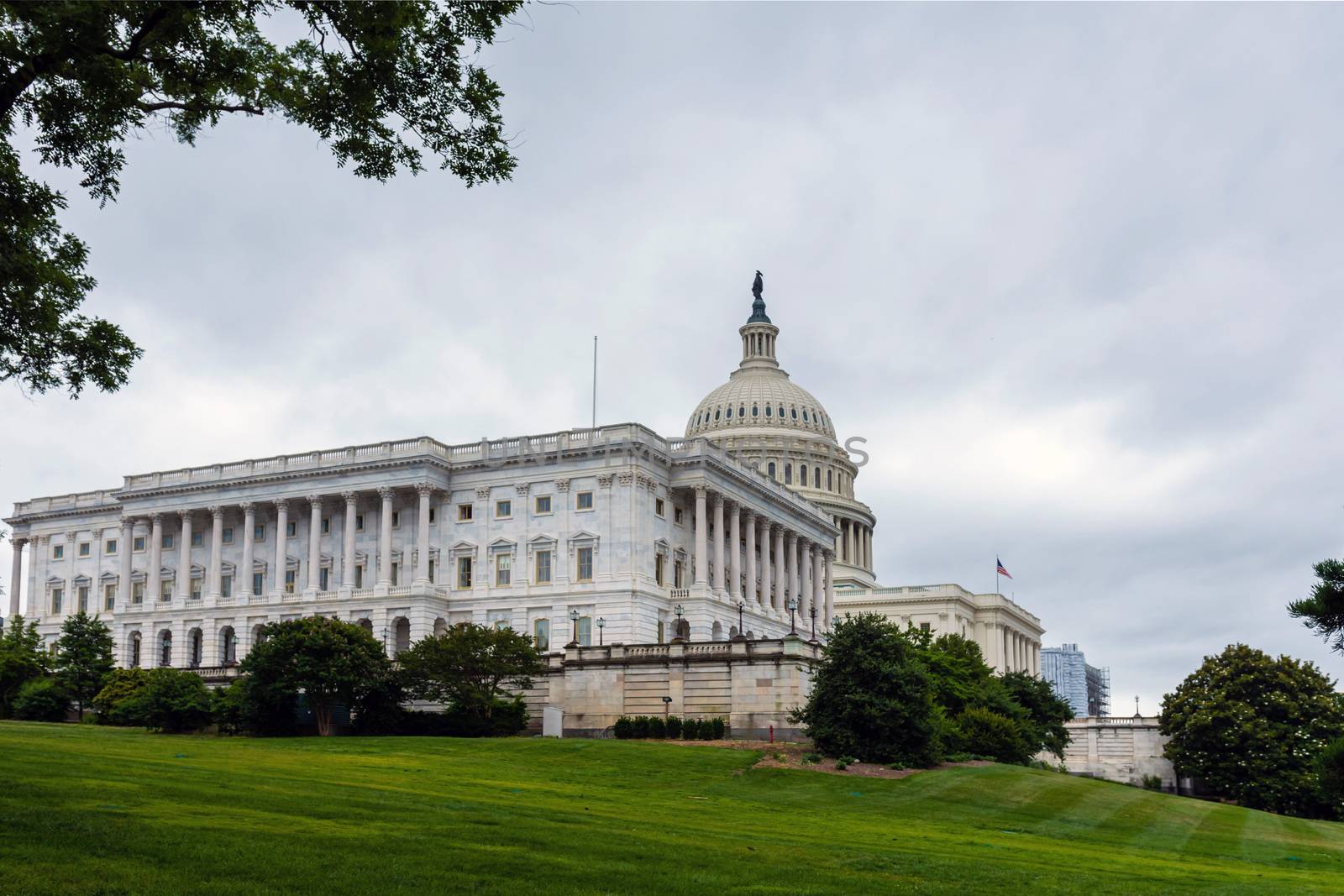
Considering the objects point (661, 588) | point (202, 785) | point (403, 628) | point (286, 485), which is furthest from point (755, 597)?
point (202, 785)

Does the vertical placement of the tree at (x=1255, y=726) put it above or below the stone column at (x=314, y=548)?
below

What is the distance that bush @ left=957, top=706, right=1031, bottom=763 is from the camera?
66812mm

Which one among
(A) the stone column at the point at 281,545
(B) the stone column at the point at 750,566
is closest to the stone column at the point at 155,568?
(A) the stone column at the point at 281,545

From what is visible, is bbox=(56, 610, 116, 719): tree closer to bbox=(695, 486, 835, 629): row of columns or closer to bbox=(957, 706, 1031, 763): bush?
bbox=(695, 486, 835, 629): row of columns

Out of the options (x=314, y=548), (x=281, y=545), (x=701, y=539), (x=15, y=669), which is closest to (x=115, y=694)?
(x=15, y=669)

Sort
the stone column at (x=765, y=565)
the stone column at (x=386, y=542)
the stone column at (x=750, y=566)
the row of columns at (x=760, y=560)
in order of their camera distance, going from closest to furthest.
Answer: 1. the stone column at (x=386, y=542)
2. the row of columns at (x=760, y=560)
3. the stone column at (x=750, y=566)
4. the stone column at (x=765, y=565)

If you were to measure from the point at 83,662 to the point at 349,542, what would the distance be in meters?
28.4

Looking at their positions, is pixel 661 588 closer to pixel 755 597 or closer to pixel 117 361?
pixel 755 597

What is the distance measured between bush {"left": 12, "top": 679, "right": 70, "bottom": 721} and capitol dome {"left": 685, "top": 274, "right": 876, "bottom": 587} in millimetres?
99854

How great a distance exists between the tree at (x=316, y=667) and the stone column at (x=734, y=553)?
4260cm

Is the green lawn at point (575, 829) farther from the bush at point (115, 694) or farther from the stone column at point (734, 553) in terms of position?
the stone column at point (734, 553)

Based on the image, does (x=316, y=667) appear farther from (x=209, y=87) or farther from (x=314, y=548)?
(x=209, y=87)

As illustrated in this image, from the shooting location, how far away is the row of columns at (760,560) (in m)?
104

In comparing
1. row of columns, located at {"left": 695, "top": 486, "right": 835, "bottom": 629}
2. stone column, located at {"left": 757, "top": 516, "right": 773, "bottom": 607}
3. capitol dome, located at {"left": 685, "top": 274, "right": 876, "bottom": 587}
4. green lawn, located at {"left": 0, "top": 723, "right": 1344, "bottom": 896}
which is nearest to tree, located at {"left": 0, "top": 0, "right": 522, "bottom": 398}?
green lawn, located at {"left": 0, "top": 723, "right": 1344, "bottom": 896}
